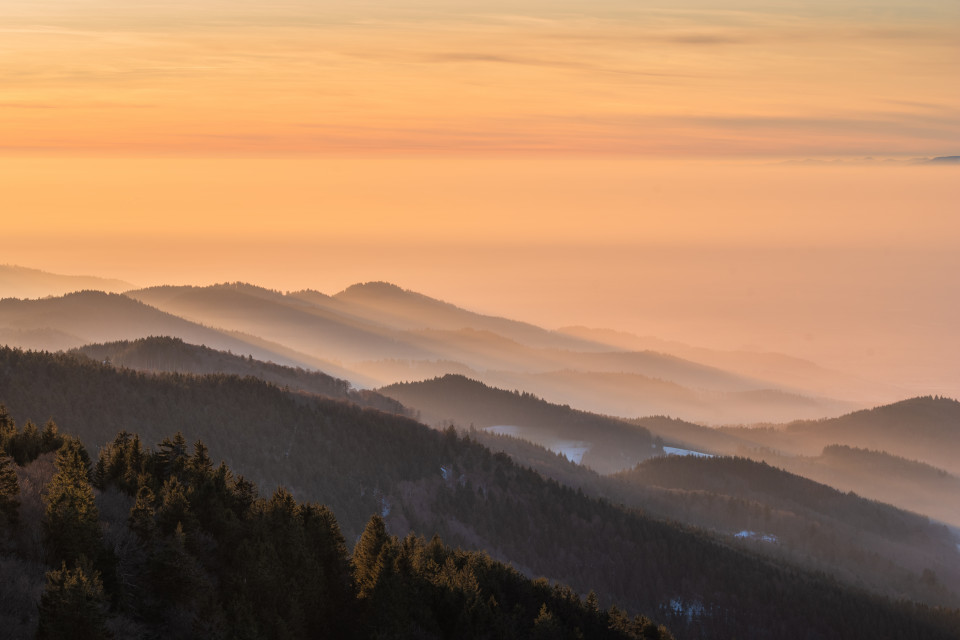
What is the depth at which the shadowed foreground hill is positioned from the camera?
A: 15225 cm

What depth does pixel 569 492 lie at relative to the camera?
7190 inches

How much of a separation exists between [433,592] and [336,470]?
90.4 m

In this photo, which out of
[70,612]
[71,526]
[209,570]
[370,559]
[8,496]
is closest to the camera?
[70,612]

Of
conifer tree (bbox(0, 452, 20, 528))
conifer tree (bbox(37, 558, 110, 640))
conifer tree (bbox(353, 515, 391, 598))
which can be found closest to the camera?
conifer tree (bbox(37, 558, 110, 640))

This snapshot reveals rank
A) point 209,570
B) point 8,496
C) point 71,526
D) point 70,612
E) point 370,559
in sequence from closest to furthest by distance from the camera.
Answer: point 70,612
point 71,526
point 8,496
point 209,570
point 370,559

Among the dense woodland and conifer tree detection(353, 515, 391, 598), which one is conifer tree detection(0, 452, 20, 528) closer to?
the dense woodland

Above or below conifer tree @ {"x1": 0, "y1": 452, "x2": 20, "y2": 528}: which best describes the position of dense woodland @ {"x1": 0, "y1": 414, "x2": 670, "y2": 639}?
below

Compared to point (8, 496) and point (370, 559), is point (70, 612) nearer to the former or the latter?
point (8, 496)

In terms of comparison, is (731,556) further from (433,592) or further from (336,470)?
(433,592)

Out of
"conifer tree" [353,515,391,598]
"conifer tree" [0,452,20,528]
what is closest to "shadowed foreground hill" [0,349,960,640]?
"conifer tree" [353,515,391,598]

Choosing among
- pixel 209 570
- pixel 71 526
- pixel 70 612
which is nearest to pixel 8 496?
pixel 71 526

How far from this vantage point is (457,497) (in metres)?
175

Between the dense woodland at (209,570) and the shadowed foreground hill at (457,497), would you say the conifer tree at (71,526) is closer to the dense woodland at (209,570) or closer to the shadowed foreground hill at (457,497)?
the dense woodland at (209,570)

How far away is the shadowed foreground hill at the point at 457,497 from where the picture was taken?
15225 centimetres
